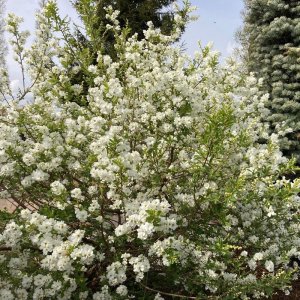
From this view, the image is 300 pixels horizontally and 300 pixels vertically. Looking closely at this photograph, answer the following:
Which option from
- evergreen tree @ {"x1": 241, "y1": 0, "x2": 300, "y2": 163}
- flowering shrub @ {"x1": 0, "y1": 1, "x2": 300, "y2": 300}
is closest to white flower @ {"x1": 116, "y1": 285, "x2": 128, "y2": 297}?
flowering shrub @ {"x1": 0, "y1": 1, "x2": 300, "y2": 300}

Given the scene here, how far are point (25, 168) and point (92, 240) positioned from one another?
0.88 meters

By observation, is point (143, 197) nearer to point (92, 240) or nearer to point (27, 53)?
point (92, 240)

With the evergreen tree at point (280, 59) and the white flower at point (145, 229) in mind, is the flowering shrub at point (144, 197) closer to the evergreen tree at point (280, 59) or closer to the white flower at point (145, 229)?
the white flower at point (145, 229)

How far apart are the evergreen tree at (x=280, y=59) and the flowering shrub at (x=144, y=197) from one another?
166 inches

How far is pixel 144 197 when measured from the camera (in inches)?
150

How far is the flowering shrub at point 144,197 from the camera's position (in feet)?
10.7

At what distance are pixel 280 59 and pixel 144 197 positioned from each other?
6335mm

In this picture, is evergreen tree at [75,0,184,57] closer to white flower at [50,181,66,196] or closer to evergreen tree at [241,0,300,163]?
evergreen tree at [241,0,300,163]

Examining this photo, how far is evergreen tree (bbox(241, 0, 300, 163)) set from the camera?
8.62 metres

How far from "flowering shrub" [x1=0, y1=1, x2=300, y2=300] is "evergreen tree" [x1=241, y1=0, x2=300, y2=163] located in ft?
13.8

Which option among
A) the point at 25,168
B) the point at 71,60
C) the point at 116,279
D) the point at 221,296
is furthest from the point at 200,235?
the point at 71,60

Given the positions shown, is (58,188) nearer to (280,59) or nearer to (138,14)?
(280,59)

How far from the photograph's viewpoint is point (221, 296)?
3732 mm

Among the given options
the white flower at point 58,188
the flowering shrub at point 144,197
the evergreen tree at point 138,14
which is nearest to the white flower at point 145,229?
the flowering shrub at point 144,197
